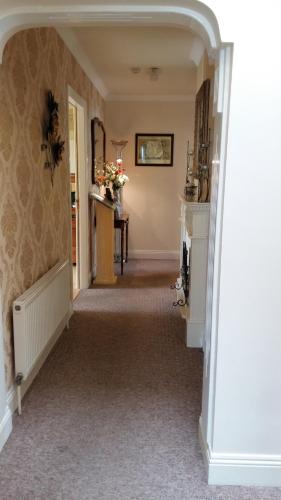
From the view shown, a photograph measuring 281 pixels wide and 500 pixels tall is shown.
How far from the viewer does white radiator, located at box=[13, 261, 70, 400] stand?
7.54ft

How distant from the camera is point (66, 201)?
3.71 meters

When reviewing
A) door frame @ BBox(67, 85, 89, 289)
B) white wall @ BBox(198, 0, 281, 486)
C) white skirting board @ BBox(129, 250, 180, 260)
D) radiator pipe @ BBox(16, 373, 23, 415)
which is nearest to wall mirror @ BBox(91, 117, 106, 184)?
door frame @ BBox(67, 85, 89, 289)

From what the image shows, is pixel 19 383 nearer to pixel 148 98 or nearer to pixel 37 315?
pixel 37 315

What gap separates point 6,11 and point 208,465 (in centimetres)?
207

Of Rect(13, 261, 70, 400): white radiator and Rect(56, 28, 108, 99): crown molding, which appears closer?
Rect(13, 261, 70, 400): white radiator

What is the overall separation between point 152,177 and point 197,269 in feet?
11.6

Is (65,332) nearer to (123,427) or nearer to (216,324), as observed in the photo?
(123,427)

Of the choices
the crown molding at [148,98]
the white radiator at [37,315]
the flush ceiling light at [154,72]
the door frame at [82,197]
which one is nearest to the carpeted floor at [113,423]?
the white radiator at [37,315]

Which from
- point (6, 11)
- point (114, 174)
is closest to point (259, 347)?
point (6, 11)

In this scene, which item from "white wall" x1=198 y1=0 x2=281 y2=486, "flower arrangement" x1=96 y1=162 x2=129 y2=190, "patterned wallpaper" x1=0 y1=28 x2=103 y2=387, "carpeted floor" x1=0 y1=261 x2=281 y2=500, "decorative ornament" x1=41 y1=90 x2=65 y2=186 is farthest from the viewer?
"flower arrangement" x1=96 y1=162 x2=129 y2=190

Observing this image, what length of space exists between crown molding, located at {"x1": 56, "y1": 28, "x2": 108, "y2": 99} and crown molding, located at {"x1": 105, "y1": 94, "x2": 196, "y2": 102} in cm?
45

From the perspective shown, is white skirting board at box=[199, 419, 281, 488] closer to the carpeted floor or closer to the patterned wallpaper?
the carpeted floor

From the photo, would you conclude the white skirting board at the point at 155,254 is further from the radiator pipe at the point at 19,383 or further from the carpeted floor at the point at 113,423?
the radiator pipe at the point at 19,383

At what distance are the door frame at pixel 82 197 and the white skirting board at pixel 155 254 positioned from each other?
1931 millimetres
